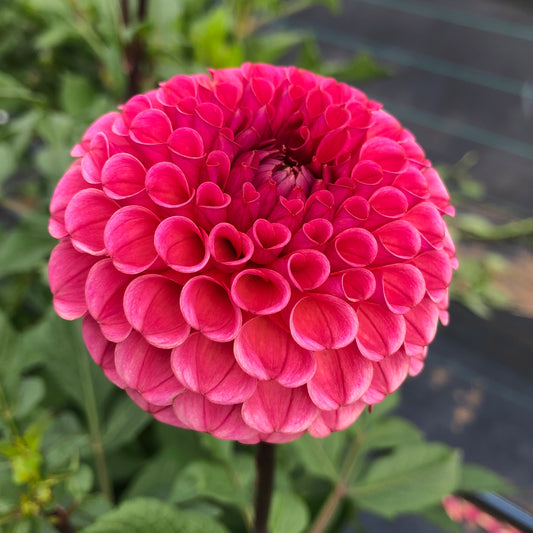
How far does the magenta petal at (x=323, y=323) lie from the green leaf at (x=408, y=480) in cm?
36

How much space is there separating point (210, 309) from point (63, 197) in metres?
0.14

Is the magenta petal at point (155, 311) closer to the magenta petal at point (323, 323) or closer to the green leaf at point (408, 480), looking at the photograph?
the magenta petal at point (323, 323)

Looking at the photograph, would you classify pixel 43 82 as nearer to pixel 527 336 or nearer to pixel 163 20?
pixel 163 20

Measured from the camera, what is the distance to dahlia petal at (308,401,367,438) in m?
0.35

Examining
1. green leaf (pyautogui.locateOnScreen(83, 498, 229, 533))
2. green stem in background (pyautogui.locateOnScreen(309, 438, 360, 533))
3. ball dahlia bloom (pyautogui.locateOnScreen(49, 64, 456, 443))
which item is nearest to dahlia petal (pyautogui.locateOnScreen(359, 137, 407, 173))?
ball dahlia bloom (pyautogui.locateOnScreen(49, 64, 456, 443))

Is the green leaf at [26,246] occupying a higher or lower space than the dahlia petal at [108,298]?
lower

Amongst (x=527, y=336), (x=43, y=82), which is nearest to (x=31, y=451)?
(x=43, y=82)

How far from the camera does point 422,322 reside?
36cm

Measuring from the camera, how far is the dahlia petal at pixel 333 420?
35cm

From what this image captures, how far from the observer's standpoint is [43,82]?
1232mm

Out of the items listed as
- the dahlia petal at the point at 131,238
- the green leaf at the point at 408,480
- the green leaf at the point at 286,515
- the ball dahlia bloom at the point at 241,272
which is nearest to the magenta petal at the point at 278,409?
the ball dahlia bloom at the point at 241,272

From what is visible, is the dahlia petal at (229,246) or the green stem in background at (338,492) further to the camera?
the green stem in background at (338,492)

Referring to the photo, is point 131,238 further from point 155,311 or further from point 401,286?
point 401,286

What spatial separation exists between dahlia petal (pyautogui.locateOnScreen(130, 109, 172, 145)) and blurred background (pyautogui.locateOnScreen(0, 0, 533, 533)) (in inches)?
13.5
